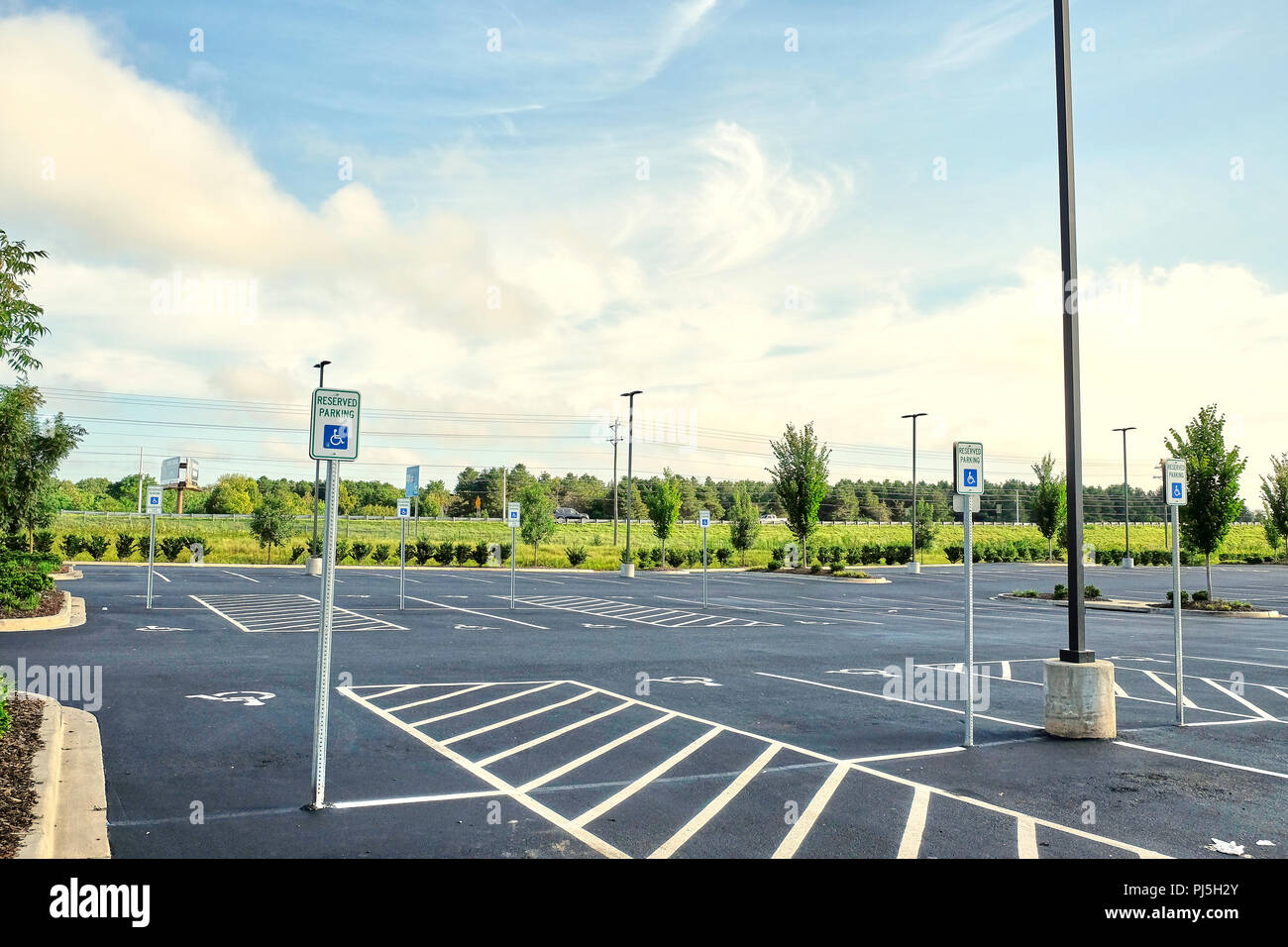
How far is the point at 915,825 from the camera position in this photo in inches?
240

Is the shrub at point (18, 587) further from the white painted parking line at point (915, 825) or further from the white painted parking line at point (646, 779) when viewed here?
the white painted parking line at point (915, 825)

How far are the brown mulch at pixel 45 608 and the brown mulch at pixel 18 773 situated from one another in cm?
913

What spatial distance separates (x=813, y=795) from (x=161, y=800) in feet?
15.9

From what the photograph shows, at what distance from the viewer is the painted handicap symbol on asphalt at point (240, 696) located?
1008 centimetres

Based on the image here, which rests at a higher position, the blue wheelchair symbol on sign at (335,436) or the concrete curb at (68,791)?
the blue wheelchair symbol on sign at (335,436)

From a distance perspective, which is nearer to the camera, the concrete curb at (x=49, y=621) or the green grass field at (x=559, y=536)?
the concrete curb at (x=49, y=621)

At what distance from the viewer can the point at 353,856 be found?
536 centimetres

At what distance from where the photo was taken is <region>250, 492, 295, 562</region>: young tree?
154 ft

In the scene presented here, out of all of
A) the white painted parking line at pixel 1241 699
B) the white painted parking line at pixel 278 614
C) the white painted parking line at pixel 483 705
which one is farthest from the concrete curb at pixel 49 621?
the white painted parking line at pixel 1241 699

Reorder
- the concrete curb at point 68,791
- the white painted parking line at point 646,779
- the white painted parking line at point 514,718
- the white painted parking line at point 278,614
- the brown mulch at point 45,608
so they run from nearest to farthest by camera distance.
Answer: the concrete curb at point 68,791 → the white painted parking line at point 646,779 → the white painted parking line at point 514,718 → the brown mulch at point 45,608 → the white painted parking line at point 278,614

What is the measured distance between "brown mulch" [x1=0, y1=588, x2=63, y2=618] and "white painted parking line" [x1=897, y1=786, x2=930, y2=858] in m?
17.0

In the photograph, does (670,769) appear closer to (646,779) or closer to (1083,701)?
(646,779)
